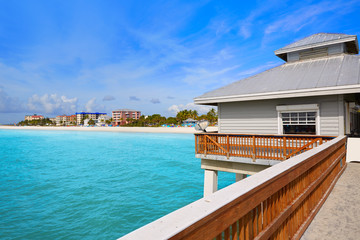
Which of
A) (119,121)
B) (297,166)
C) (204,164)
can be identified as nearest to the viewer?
(297,166)

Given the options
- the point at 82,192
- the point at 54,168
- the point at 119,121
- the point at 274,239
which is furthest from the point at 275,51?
the point at 119,121

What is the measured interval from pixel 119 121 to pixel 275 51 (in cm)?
18807

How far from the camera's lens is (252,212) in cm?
203

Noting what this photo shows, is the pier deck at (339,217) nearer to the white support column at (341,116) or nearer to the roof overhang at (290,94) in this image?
the roof overhang at (290,94)

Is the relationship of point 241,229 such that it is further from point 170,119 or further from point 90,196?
point 170,119

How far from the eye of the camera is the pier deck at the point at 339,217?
3217 mm

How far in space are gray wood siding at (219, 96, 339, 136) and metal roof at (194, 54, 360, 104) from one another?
2.41 ft

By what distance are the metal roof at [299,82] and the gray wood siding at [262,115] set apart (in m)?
0.73

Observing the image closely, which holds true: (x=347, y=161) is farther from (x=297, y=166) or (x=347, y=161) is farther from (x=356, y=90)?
(x=297, y=166)

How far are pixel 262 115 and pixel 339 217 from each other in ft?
26.4

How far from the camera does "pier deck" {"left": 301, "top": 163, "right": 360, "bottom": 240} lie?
3217 millimetres

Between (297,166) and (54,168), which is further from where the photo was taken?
(54,168)

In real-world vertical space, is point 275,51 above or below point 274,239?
above

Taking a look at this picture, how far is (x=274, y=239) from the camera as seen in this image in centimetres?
243
